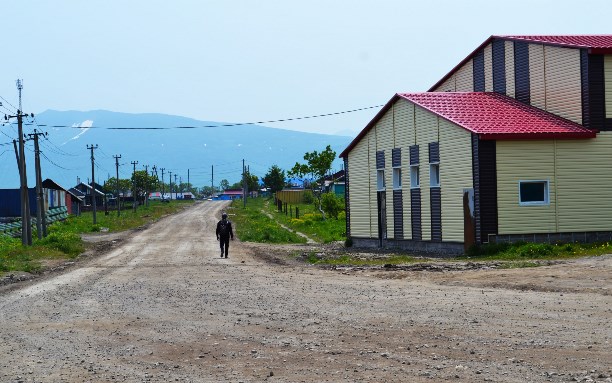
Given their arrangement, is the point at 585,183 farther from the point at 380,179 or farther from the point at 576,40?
the point at 380,179

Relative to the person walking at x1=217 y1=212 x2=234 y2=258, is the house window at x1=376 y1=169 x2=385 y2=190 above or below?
above

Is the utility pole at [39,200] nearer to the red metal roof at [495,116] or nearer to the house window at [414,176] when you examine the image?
the red metal roof at [495,116]

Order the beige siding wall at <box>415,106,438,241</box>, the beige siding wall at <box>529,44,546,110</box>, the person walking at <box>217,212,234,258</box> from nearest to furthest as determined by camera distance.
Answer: the beige siding wall at <box>529,44,546,110</box>
the beige siding wall at <box>415,106,438,241</box>
the person walking at <box>217,212,234,258</box>

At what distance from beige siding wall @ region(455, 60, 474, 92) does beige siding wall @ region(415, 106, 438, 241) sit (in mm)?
5529

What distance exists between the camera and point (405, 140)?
33438 mm

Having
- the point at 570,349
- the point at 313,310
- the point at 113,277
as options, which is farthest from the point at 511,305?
the point at 113,277

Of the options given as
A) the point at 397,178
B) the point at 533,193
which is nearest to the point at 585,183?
the point at 533,193

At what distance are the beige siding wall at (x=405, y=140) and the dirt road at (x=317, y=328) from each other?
37.4 ft

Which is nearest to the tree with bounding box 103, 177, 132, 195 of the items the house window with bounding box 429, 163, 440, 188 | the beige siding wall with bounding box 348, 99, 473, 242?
the beige siding wall with bounding box 348, 99, 473, 242

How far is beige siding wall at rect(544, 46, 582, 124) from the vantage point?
29.1m

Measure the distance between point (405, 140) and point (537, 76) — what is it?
5.26 metres

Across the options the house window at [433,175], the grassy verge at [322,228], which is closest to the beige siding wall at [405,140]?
the house window at [433,175]

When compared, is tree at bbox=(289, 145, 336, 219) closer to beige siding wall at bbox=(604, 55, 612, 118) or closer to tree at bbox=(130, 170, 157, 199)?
beige siding wall at bbox=(604, 55, 612, 118)

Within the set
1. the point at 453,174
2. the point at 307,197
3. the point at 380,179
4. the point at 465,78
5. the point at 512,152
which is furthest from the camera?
the point at 307,197
